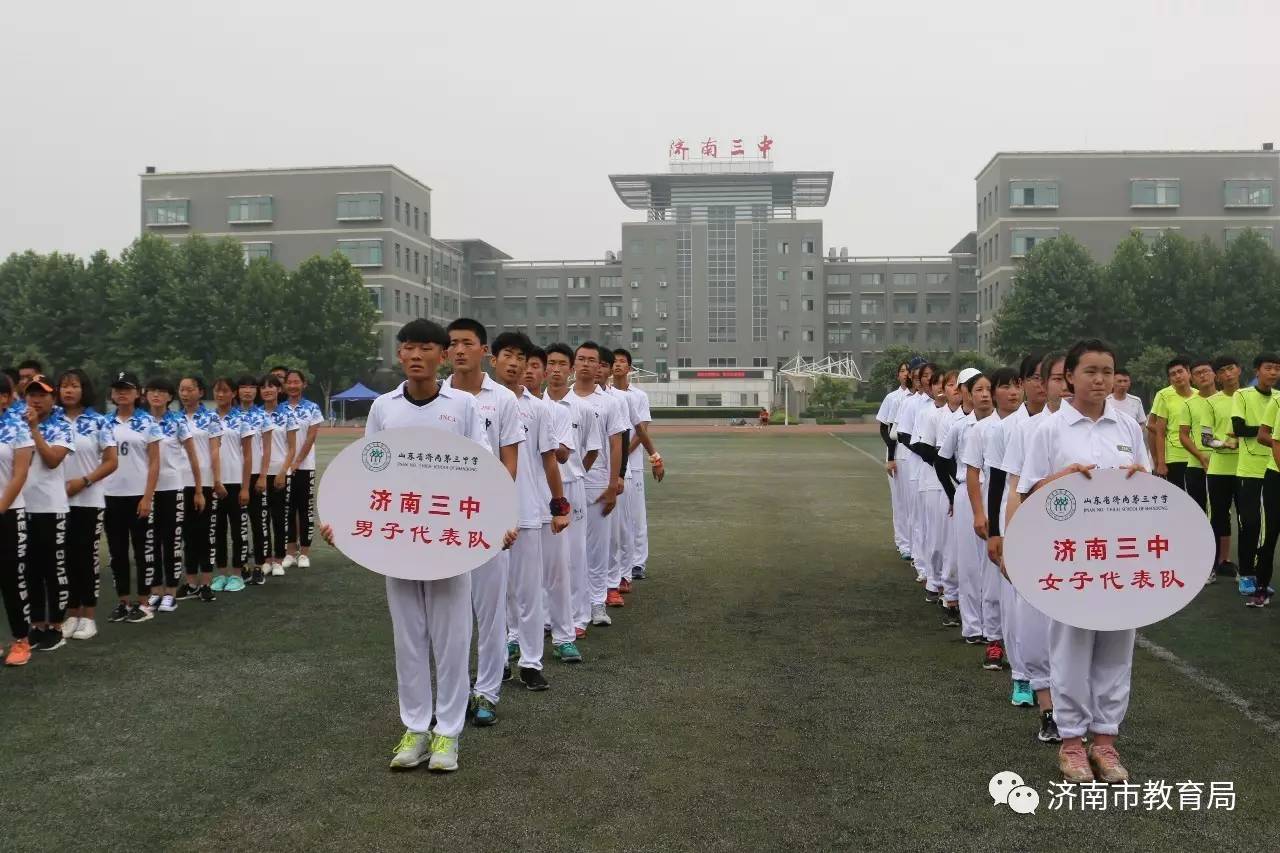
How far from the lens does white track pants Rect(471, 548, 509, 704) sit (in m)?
4.64

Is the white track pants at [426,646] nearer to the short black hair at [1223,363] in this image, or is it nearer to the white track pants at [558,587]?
the white track pants at [558,587]

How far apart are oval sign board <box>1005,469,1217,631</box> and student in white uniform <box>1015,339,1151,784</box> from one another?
0.11 metres

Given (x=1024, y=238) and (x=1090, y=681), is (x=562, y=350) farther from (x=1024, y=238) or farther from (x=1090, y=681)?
(x=1024, y=238)

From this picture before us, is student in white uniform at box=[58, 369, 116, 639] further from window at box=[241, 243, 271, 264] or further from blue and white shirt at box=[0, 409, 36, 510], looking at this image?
window at box=[241, 243, 271, 264]

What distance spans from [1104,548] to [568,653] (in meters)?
3.08

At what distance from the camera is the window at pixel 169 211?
6103 cm

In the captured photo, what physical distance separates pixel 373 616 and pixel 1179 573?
512 centimetres

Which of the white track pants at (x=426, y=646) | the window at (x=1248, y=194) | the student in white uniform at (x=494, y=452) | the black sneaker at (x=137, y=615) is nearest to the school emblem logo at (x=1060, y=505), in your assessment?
the student in white uniform at (x=494, y=452)

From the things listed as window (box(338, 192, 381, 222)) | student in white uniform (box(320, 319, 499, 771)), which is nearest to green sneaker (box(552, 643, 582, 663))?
student in white uniform (box(320, 319, 499, 771))

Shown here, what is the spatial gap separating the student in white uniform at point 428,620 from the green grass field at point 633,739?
0.68 ft

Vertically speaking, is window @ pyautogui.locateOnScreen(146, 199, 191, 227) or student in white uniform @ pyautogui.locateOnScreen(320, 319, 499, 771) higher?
window @ pyautogui.locateOnScreen(146, 199, 191, 227)

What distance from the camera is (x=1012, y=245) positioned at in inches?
2299

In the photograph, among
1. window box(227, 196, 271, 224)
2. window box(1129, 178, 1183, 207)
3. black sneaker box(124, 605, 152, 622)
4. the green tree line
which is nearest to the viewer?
black sneaker box(124, 605, 152, 622)

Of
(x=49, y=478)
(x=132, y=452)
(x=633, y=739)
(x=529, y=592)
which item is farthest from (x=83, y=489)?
(x=633, y=739)
